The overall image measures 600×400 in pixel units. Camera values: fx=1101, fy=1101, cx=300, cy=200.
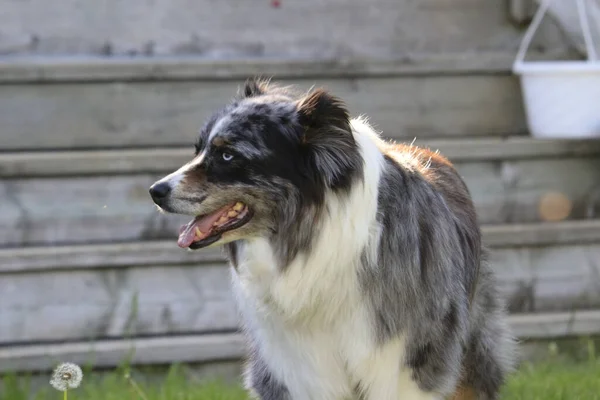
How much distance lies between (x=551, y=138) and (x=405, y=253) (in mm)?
2209

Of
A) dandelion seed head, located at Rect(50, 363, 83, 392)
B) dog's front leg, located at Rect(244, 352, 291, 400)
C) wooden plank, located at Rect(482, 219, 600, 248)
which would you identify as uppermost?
dandelion seed head, located at Rect(50, 363, 83, 392)

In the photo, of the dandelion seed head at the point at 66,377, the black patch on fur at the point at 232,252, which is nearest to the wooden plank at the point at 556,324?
the black patch on fur at the point at 232,252

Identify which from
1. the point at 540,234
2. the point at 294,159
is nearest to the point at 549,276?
the point at 540,234

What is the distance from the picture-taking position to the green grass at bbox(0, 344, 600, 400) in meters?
4.11

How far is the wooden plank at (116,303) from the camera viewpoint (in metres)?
4.50

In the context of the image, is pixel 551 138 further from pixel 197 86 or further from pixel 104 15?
pixel 104 15

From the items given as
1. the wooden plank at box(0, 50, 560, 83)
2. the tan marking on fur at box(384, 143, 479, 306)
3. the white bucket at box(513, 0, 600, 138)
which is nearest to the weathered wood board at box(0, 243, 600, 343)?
the wooden plank at box(0, 50, 560, 83)

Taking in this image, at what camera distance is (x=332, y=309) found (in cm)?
324

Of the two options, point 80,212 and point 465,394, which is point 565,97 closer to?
point 465,394

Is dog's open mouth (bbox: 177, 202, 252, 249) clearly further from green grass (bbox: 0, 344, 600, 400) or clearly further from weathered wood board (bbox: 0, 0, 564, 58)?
weathered wood board (bbox: 0, 0, 564, 58)

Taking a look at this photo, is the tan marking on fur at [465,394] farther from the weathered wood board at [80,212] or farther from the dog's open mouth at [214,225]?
the weathered wood board at [80,212]

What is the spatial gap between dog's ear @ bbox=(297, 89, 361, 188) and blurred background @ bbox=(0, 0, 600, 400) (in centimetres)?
157

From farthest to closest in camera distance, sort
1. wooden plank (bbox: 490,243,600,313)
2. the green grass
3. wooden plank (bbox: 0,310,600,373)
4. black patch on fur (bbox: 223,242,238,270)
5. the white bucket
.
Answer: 1. the white bucket
2. wooden plank (bbox: 490,243,600,313)
3. wooden plank (bbox: 0,310,600,373)
4. the green grass
5. black patch on fur (bbox: 223,242,238,270)

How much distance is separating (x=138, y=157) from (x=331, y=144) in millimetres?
1781
